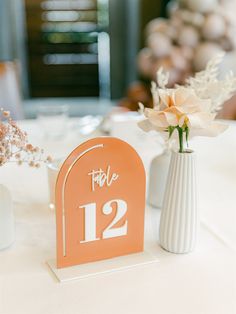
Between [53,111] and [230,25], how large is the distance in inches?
85.9

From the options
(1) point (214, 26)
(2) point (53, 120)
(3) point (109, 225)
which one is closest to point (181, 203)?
(3) point (109, 225)

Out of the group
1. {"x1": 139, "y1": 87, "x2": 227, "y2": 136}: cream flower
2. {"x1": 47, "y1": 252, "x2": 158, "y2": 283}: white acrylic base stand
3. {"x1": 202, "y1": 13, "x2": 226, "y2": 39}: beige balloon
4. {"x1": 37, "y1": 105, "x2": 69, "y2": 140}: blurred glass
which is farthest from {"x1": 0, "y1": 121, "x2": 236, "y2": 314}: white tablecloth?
{"x1": 202, "y1": 13, "x2": 226, "y2": 39}: beige balloon

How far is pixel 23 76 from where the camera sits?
18.0 ft

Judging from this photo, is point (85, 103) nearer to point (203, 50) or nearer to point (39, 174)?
point (203, 50)

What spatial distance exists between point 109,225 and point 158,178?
10.6 inches

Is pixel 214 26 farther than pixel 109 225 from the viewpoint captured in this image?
Yes

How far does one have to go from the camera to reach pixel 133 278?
755 millimetres

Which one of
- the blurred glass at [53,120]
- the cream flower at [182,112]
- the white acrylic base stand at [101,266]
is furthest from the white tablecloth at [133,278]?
the blurred glass at [53,120]

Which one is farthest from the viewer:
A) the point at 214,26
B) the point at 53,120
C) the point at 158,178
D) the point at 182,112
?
the point at 214,26

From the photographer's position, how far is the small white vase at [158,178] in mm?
1032

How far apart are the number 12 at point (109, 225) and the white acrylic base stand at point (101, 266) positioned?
5cm

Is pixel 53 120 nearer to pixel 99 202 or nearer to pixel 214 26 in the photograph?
pixel 99 202

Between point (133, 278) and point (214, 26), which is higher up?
point (214, 26)

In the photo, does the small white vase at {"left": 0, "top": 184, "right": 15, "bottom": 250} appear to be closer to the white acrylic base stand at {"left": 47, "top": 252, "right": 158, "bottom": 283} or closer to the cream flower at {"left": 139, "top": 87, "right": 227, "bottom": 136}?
the white acrylic base stand at {"left": 47, "top": 252, "right": 158, "bottom": 283}
